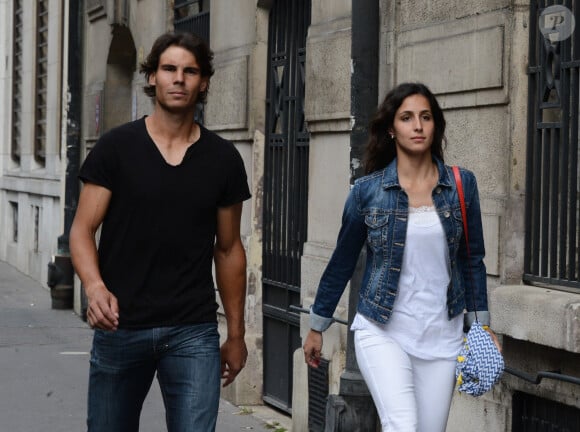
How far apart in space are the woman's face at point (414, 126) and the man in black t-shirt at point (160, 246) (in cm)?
70

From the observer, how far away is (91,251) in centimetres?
499

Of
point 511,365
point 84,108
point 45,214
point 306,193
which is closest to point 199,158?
point 511,365

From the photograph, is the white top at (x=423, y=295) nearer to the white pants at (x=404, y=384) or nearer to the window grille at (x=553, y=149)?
the white pants at (x=404, y=384)

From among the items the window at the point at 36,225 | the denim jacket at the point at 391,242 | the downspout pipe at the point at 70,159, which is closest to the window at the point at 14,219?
the window at the point at 36,225

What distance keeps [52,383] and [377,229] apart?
6136mm

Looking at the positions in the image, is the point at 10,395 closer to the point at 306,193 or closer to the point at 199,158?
the point at 306,193

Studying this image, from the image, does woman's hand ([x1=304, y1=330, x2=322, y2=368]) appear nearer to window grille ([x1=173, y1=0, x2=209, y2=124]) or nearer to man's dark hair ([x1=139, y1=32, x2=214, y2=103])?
man's dark hair ([x1=139, y1=32, x2=214, y2=103])

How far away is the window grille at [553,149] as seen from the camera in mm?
6496

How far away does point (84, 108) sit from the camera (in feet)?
55.8

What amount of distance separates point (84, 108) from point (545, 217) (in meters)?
11.0

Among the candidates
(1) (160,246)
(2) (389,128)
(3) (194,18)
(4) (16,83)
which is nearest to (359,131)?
(2) (389,128)

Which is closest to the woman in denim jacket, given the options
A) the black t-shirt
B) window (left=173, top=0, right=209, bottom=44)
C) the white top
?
the white top

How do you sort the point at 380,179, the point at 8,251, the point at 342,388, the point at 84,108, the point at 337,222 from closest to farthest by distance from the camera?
the point at 380,179
the point at 342,388
the point at 337,222
the point at 84,108
the point at 8,251

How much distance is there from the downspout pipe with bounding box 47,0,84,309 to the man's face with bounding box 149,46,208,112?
11.9m
